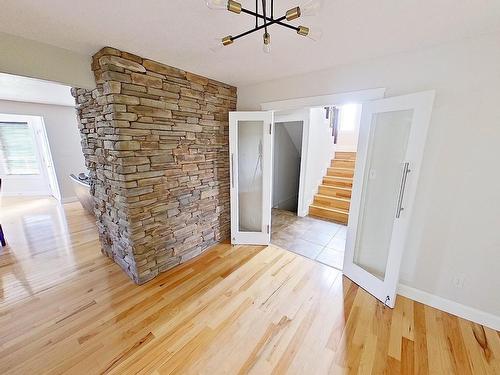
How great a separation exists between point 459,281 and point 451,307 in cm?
27

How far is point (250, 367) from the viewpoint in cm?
140

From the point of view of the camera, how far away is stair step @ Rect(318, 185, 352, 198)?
421 cm

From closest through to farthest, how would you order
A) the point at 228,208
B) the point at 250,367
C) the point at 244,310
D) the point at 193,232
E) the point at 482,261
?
the point at 250,367 < the point at 482,261 < the point at 244,310 < the point at 193,232 < the point at 228,208

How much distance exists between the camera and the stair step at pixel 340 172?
14.8 ft

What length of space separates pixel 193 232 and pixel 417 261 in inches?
98.9

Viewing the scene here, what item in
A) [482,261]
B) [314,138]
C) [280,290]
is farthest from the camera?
[314,138]

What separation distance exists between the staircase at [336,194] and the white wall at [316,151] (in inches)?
5.6

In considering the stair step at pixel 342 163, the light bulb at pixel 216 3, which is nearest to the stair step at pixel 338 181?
the stair step at pixel 342 163

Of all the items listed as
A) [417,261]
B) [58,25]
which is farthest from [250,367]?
[58,25]

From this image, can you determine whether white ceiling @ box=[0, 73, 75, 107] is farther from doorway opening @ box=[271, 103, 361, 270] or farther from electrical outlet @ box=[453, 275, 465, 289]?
electrical outlet @ box=[453, 275, 465, 289]

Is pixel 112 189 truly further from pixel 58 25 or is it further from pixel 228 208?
pixel 228 208

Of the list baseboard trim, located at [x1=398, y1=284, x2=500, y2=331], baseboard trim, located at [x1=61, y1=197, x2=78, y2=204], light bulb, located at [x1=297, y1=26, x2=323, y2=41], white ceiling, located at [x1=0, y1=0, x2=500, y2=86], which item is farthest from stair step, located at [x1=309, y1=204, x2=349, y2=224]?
baseboard trim, located at [x1=61, y1=197, x2=78, y2=204]

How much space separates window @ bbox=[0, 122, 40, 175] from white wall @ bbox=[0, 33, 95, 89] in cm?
547

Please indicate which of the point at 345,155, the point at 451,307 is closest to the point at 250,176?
the point at 451,307
